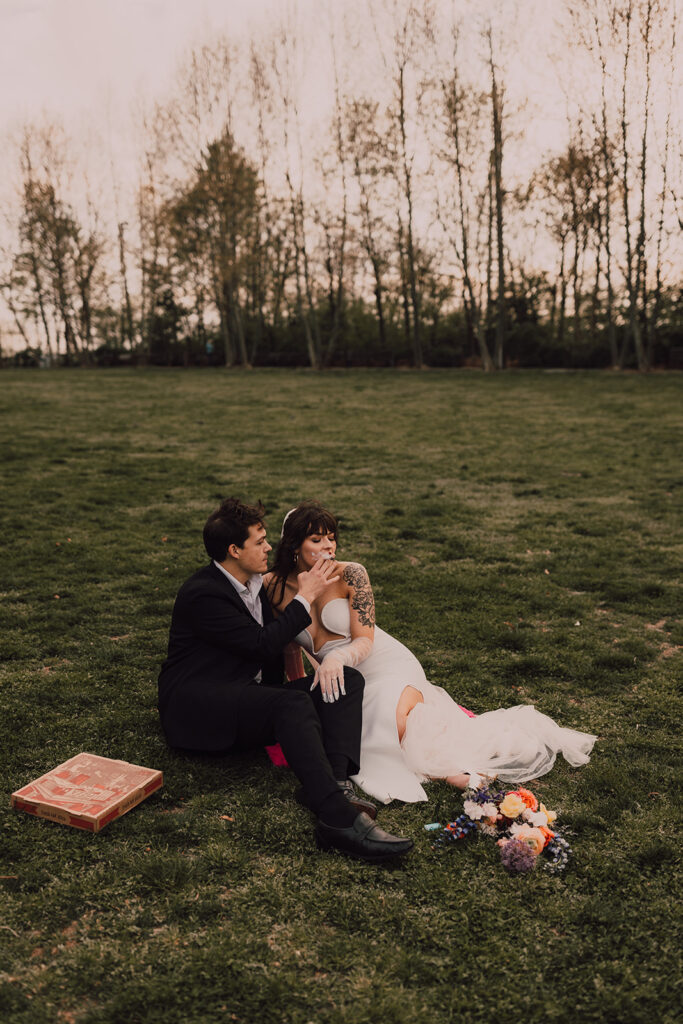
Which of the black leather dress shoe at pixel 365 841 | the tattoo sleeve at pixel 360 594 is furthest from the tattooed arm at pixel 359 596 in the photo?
the black leather dress shoe at pixel 365 841

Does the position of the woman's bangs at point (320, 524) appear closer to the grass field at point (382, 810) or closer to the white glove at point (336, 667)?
the white glove at point (336, 667)

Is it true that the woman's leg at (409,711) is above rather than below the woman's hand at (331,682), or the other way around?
below

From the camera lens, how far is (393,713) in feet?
14.2

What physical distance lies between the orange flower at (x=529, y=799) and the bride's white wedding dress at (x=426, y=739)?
431mm

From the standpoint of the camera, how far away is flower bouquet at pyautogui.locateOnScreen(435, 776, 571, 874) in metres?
3.49

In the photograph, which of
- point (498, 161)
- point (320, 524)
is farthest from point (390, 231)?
point (320, 524)

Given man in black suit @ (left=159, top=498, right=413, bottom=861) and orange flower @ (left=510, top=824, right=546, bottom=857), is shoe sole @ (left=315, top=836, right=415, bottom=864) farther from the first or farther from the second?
orange flower @ (left=510, top=824, right=546, bottom=857)

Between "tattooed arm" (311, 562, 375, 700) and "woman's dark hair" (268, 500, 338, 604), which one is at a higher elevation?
"woman's dark hair" (268, 500, 338, 604)

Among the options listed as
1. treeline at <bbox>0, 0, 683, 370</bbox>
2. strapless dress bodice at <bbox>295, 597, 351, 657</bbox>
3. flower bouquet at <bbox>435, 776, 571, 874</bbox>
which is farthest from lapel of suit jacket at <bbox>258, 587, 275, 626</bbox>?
treeline at <bbox>0, 0, 683, 370</bbox>

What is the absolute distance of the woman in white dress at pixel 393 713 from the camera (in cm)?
422

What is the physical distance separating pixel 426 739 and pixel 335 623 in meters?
0.85

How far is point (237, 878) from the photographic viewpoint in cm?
346

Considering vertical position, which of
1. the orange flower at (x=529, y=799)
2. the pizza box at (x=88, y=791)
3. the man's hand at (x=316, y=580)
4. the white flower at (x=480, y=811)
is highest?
the man's hand at (x=316, y=580)

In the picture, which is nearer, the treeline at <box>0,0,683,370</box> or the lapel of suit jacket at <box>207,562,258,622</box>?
the lapel of suit jacket at <box>207,562,258,622</box>
